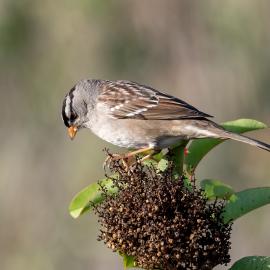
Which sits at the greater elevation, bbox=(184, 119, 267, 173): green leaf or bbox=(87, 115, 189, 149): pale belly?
bbox=(184, 119, 267, 173): green leaf

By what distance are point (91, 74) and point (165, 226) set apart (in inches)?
408

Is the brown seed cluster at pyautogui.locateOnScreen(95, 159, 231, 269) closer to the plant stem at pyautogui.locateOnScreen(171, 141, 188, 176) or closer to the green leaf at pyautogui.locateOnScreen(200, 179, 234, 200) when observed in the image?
the green leaf at pyautogui.locateOnScreen(200, 179, 234, 200)

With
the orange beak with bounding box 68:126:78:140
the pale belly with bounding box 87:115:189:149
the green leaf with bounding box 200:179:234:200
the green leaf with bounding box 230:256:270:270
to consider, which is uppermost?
the green leaf with bounding box 200:179:234:200

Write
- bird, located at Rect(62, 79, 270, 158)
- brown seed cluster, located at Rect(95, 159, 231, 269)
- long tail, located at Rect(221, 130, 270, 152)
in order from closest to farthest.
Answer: brown seed cluster, located at Rect(95, 159, 231, 269) → long tail, located at Rect(221, 130, 270, 152) → bird, located at Rect(62, 79, 270, 158)

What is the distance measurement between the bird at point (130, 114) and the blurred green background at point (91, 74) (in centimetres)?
527

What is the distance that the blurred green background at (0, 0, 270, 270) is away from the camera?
1223 cm

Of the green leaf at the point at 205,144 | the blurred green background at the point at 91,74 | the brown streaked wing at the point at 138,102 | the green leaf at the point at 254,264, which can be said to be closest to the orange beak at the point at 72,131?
the brown streaked wing at the point at 138,102

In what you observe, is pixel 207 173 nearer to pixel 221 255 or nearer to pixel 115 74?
pixel 115 74

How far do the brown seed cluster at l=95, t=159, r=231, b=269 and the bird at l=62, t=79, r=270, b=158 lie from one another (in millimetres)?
1979

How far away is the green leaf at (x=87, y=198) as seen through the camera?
3941mm

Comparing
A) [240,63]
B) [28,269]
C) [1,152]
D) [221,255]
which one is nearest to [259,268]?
[221,255]

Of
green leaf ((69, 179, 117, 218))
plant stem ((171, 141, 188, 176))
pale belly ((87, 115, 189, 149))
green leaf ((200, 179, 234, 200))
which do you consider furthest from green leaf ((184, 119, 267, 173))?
pale belly ((87, 115, 189, 149))

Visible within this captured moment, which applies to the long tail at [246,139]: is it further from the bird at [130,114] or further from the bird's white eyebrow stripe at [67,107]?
the bird's white eyebrow stripe at [67,107]

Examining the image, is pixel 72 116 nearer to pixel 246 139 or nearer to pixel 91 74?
pixel 246 139
